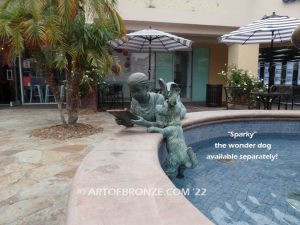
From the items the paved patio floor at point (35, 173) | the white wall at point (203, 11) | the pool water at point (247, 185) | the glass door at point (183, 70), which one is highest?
the white wall at point (203, 11)

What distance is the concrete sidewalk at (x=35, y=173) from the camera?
2.72m

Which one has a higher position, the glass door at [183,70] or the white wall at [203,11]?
the white wall at [203,11]

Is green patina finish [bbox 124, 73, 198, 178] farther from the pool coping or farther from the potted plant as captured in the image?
the potted plant

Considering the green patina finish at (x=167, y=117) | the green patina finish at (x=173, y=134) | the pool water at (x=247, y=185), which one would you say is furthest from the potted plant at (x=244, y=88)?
the green patina finish at (x=173, y=134)

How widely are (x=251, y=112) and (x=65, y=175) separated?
3614 millimetres

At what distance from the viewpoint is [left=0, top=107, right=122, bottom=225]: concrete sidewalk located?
2723 mm

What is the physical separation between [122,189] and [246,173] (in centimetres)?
240

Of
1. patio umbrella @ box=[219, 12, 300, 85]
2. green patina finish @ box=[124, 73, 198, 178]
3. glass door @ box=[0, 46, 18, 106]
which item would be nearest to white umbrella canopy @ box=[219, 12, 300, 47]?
patio umbrella @ box=[219, 12, 300, 85]

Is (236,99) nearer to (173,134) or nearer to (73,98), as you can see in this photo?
(73,98)

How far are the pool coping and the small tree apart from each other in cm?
335

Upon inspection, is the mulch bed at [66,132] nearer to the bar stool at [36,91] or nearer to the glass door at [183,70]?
the bar stool at [36,91]

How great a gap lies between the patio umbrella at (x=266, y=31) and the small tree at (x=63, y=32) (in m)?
3.04

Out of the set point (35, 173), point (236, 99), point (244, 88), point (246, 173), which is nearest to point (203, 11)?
point (244, 88)

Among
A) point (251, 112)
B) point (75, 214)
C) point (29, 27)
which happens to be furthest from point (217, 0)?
point (75, 214)
